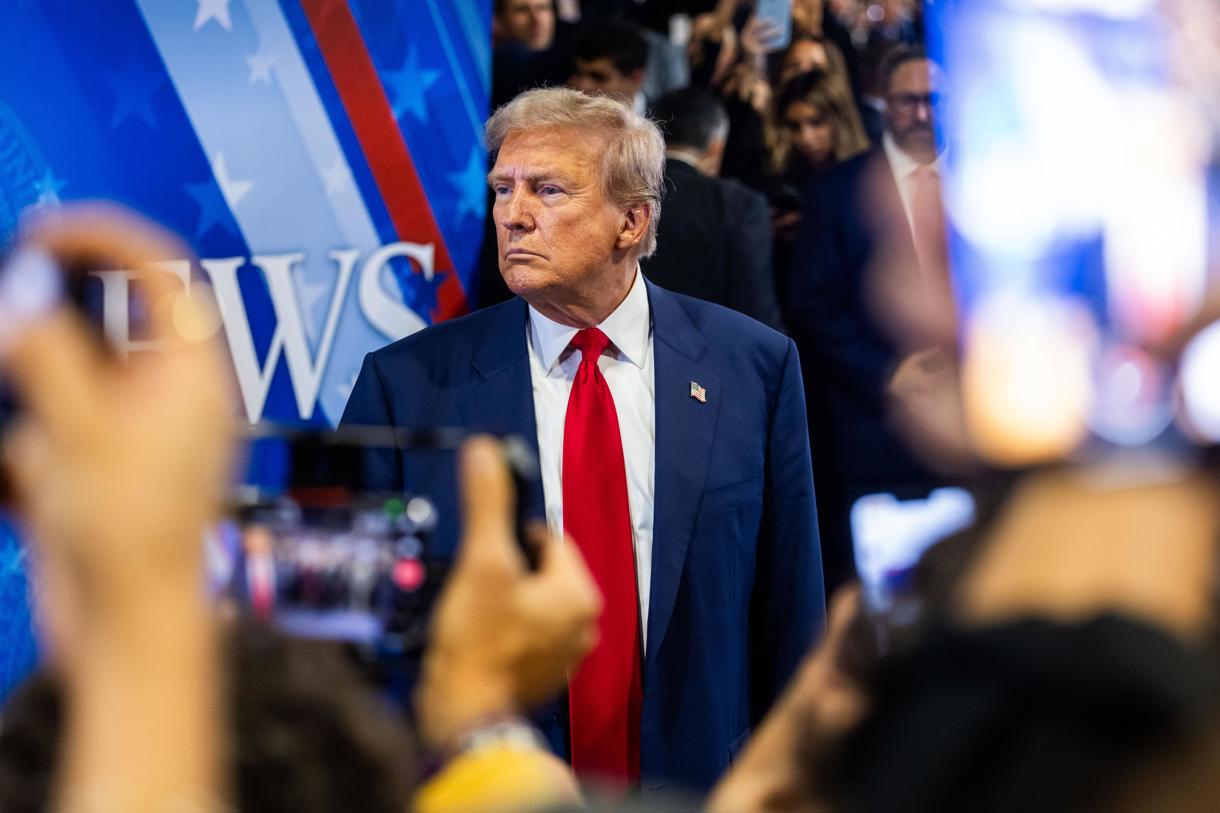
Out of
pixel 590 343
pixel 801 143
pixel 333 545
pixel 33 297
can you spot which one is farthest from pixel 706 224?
pixel 33 297

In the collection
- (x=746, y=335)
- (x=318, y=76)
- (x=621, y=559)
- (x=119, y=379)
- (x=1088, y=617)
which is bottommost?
(x=621, y=559)

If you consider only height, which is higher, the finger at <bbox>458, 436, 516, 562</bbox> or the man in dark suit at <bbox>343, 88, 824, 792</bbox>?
the finger at <bbox>458, 436, 516, 562</bbox>

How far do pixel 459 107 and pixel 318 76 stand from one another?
36 cm

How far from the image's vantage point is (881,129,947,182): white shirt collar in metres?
4.09

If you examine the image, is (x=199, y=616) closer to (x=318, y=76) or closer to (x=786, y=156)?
(x=318, y=76)

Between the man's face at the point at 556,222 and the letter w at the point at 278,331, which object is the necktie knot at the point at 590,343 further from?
the letter w at the point at 278,331

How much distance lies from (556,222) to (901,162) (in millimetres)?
1466

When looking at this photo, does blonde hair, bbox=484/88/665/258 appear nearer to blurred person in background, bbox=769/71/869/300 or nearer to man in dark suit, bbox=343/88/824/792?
man in dark suit, bbox=343/88/824/792

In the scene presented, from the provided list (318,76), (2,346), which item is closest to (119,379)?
(2,346)

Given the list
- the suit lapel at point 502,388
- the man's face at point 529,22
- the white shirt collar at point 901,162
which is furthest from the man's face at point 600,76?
the suit lapel at point 502,388

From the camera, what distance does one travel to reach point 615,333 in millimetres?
2963

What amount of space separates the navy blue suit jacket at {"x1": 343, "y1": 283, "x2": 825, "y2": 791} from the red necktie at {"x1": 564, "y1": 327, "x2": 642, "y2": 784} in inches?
1.6

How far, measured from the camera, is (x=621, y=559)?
9.08ft

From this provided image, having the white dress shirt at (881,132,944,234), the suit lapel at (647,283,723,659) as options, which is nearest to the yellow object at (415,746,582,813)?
the suit lapel at (647,283,723,659)
